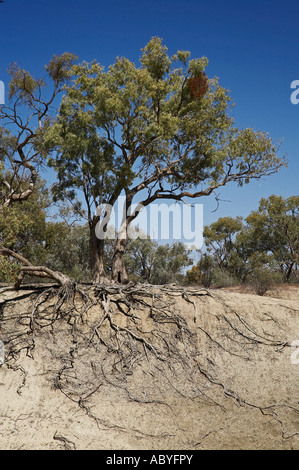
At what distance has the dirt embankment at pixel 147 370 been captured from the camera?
7.80 m

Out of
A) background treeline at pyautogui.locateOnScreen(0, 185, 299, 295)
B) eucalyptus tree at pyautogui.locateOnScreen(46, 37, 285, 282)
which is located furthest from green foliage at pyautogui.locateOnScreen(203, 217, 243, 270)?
eucalyptus tree at pyautogui.locateOnScreen(46, 37, 285, 282)

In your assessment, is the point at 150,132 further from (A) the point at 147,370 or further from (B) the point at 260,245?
(B) the point at 260,245

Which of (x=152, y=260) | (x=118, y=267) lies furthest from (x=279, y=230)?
(x=118, y=267)

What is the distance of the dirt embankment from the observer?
780cm

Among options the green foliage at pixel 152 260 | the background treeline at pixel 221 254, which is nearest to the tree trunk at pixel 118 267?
the background treeline at pixel 221 254

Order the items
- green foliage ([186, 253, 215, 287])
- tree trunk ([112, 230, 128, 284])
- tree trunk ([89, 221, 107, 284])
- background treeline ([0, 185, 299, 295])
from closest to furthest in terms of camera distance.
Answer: tree trunk ([89, 221, 107, 284]) → tree trunk ([112, 230, 128, 284]) → background treeline ([0, 185, 299, 295]) → green foliage ([186, 253, 215, 287])

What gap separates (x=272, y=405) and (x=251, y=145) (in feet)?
34.7

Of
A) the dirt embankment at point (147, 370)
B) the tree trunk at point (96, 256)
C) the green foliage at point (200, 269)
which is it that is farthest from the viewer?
the green foliage at point (200, 269)

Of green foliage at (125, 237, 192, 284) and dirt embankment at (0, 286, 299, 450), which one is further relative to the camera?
green foliage at (125, 237, 192, 284)

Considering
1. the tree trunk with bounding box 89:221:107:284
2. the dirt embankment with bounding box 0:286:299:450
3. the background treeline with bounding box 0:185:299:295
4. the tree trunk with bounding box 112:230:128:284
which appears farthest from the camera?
the background treeline with bounding box 0:185:299:295

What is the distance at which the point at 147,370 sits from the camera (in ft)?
32.5

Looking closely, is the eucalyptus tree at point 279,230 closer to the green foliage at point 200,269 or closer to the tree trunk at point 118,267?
the green foliage at point 200,269

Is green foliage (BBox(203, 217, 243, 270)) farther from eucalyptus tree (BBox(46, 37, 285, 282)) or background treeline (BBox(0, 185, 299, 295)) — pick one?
eucalyptus tree (BBox(46, 37, 285, 282))

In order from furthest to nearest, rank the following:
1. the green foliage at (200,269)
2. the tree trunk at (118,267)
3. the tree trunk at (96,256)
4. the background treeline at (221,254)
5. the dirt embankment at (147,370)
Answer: the green foliage at (200,269) < the background treeline at (221,254) < the tree trunk at (118,267) < the tree trunk at (96,256) < the dirt embankment at (147,370)
